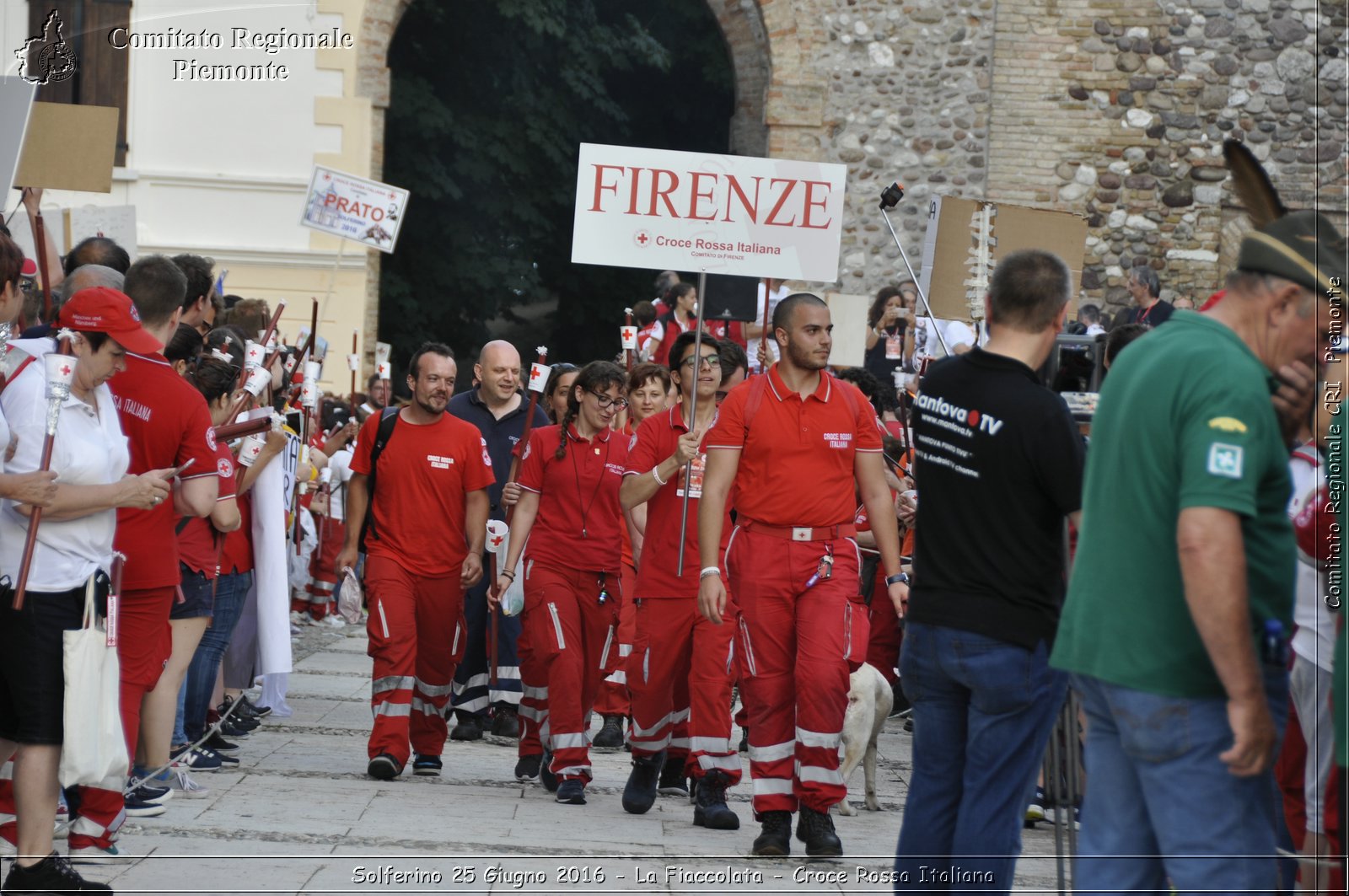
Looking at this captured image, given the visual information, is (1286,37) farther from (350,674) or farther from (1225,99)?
(350,674)

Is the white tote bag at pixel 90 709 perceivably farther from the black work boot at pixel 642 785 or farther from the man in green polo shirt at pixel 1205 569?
the man in green polo shirt at pixel 1205 569

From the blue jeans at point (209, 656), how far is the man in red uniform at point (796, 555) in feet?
8.84

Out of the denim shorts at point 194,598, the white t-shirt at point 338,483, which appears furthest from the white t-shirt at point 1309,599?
the white t-shirt at point 338,483

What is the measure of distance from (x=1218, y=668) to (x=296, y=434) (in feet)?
23.3

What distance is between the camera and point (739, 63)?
21.7 meters

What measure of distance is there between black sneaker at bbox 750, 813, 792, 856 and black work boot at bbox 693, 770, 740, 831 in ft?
2.18

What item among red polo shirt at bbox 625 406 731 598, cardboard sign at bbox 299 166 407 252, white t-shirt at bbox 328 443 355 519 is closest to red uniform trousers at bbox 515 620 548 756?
red polo shirt at bbox 625 406 731 598

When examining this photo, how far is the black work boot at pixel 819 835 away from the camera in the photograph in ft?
22.6

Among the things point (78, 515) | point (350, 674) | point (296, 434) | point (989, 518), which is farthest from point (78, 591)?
point (350, 674)

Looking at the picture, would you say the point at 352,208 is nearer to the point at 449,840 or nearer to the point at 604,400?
the point at 604,400

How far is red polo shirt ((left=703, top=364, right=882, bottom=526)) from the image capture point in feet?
23.2

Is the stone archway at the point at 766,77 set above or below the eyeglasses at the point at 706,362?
above

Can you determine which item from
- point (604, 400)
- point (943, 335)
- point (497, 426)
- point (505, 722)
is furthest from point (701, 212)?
point (943, 335)

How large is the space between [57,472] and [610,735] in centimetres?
539
